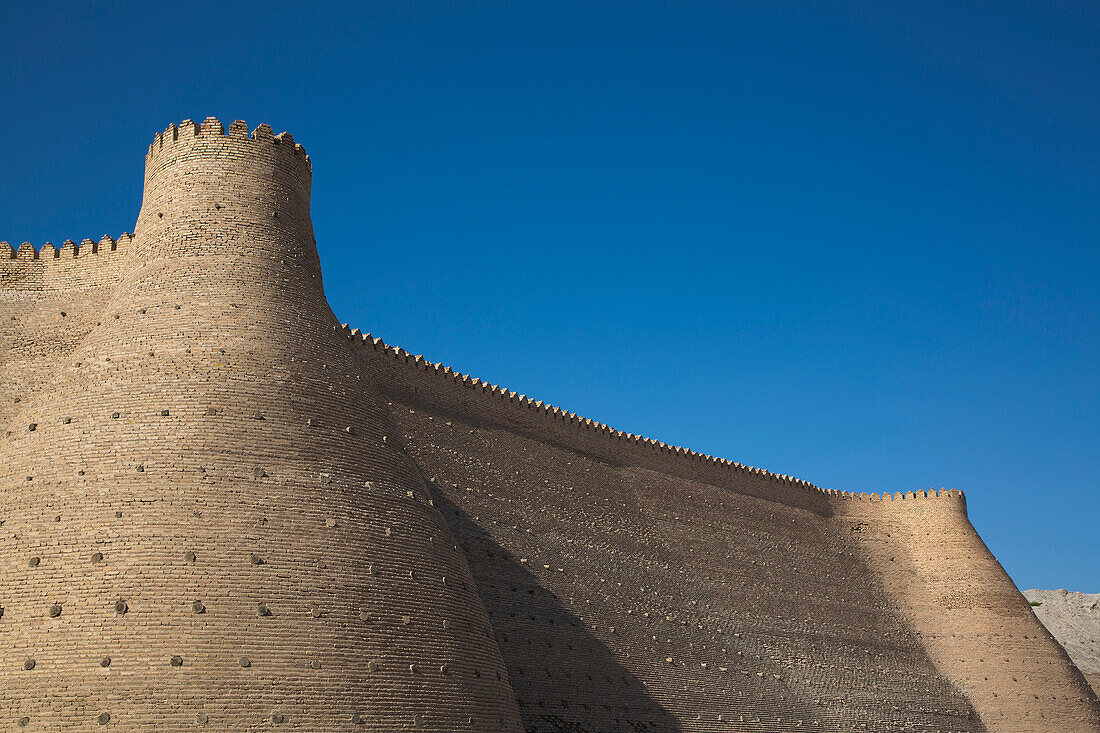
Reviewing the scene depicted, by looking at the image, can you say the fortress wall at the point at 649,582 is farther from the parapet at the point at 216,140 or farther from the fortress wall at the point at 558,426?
the parapet at the point at 216,140

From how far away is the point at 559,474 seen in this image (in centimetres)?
2066

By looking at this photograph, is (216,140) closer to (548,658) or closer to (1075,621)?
(548,658)

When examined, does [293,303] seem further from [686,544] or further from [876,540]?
[876,540]

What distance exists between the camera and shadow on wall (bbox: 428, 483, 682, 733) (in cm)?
1579

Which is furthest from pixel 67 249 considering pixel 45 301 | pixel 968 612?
pixel 968 612

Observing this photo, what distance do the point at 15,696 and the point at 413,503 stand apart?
13.7 feet

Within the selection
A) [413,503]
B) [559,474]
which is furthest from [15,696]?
[559,474]

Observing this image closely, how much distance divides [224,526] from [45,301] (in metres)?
6.46

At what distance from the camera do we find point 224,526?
32.7ft

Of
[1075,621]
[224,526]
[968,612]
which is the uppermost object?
[1075,621]

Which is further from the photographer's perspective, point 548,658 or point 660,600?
point 660,600

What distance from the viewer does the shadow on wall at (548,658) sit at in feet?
51.8

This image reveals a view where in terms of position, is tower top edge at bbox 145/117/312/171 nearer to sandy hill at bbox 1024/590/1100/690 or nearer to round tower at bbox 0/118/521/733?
round tower at bbox 0/118/521/733

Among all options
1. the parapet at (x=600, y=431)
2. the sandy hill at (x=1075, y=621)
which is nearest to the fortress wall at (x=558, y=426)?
the parapet at (x=600, y=431)
